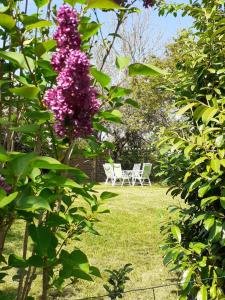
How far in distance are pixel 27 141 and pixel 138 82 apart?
52.1ft

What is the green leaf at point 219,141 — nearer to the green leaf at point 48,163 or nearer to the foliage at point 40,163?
the foliage at point 40,163

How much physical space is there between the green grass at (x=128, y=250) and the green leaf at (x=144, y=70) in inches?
59.7

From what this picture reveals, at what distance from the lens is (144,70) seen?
1.01m

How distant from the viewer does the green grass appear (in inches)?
143

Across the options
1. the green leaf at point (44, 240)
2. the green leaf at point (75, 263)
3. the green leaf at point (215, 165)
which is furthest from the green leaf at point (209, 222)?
the green leaf at point (44, 240)

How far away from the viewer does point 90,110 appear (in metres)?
0.92

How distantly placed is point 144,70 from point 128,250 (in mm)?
4472

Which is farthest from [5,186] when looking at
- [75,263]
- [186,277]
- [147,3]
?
[186,277]

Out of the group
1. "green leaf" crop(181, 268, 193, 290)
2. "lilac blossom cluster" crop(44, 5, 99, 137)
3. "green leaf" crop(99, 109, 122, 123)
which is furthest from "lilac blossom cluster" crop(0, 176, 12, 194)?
"green leaf" crop(181, 268, 193, 290)

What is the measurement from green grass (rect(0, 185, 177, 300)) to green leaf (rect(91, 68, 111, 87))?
4.94ft

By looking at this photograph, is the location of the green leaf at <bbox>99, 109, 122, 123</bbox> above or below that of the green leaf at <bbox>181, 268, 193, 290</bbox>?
above

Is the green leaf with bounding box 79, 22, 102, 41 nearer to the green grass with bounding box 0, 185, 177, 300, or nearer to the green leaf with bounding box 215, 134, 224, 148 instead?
the green leaf with bounding box 215, 134, 224, 148

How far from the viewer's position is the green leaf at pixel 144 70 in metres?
0.99

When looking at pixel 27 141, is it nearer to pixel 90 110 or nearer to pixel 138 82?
pixel 90 110
